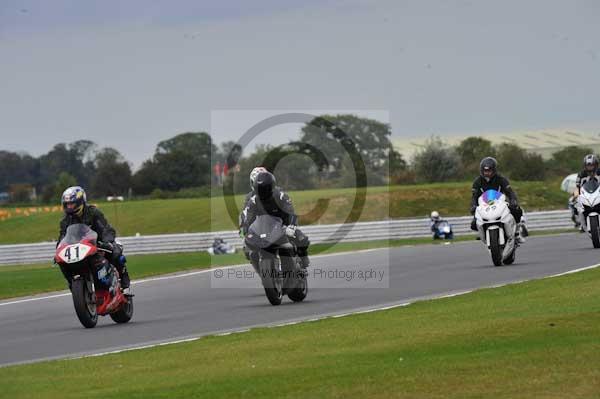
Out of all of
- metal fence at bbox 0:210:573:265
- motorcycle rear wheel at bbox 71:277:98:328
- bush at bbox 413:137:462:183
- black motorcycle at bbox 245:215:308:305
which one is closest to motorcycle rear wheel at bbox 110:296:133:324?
motorcycle rear wheel at bbox 71:277:98:328

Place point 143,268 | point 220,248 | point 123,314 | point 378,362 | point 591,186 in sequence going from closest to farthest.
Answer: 1. point 378,362
2. point 123,314
3. point 591,186
4. point 143,268
5. point 220,248

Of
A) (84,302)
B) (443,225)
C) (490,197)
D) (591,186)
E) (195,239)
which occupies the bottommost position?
(195,239)

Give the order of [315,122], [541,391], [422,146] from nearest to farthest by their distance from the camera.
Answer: [541,391] < [315,122] < [422,146]

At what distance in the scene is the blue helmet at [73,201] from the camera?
15789 millimetres

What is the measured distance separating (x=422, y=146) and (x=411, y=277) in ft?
210

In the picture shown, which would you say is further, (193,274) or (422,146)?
(422,146)

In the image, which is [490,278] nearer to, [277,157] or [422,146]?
[277,157]

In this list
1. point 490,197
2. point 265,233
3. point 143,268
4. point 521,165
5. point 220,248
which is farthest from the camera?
point 521,165

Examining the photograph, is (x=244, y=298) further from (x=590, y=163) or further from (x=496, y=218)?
(x=590, y=163)

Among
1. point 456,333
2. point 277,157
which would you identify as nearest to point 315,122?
point 277,157

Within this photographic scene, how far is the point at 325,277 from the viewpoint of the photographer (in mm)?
23500

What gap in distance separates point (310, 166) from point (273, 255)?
155 feet

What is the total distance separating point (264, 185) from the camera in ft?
56.0

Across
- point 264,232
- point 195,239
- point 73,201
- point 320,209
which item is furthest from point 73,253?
point 320,209
